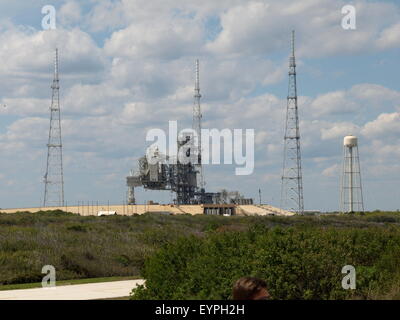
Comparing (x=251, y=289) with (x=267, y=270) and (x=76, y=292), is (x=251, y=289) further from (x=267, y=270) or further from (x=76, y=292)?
(x=76, y=292)

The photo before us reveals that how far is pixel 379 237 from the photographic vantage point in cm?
1827

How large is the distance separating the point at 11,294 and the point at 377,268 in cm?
919

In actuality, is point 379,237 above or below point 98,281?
above

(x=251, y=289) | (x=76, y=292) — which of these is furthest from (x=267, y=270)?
(x=76, y=292)

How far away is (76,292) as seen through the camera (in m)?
17.4

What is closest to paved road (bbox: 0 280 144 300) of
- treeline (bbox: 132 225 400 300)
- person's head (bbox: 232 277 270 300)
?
treeline (bbox: 132 225 400 300)

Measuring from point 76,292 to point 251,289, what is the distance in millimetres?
11749

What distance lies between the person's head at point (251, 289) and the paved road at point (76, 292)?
951cm

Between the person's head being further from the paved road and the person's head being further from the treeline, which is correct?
the paved road

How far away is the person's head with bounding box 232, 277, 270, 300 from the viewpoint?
6.47 metres

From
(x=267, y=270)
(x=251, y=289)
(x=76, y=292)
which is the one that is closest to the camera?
(x=251, y=289)

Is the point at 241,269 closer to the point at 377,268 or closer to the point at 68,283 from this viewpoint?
the point at 377,268
